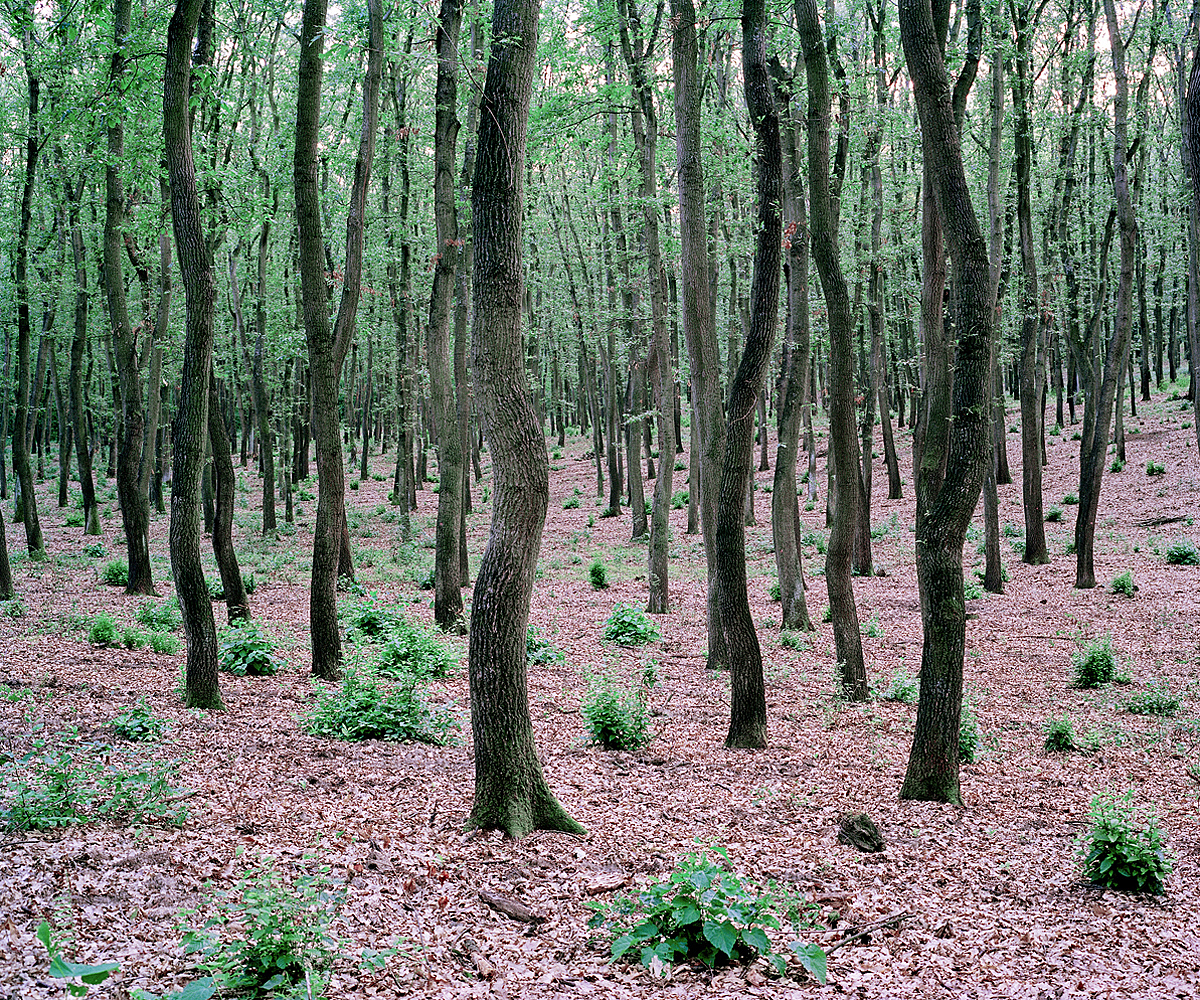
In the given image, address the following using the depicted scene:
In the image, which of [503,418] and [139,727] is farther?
[139,727]

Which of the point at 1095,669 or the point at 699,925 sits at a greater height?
the point at 699,925

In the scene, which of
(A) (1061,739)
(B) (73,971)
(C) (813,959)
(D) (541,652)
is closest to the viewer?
(B) (73,971)

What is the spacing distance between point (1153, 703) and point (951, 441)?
5.61 meters

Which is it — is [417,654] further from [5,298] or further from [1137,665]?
[5,298]

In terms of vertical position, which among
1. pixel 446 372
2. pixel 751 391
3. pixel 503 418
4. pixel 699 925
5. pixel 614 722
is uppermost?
pixel 446 372

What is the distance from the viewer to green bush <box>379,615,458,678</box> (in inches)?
393

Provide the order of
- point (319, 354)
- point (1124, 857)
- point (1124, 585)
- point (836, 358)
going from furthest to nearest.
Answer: point (1124, 585) < point (836, 358) < point (319, 354) < point (1124, 857)

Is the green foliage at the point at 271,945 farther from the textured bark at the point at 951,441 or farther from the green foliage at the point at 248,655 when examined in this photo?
the green foliage at the point at 248,655

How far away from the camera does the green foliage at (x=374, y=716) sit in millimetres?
7891

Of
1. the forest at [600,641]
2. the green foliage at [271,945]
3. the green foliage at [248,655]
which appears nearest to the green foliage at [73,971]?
the forest at [600,641]

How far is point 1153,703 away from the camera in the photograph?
10023mm

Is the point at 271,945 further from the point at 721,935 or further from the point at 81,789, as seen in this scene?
the point at 81,789

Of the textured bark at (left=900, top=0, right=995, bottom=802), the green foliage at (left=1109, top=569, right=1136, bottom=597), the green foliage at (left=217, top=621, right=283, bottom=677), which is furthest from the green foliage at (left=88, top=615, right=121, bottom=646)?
the green foliage at (left=1109, top=569, right=1136, bottom=597)

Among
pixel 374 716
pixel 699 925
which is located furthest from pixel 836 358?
pixel 699 925
